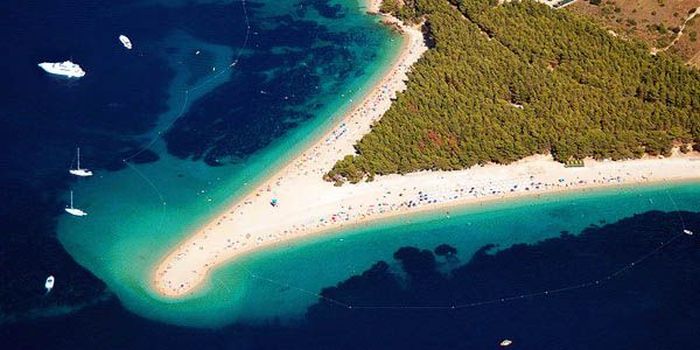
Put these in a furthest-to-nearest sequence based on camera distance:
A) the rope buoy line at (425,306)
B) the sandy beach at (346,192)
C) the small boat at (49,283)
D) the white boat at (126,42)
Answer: the white boat at (126,42)
the sandy beach at (346,192)
the rope buoy line at (425,306)
the small boat at (49,283)

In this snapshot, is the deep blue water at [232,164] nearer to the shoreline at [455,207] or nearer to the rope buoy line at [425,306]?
the rope buoy line at [425,306]

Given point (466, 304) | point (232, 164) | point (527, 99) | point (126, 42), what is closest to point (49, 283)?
point (232, 164)

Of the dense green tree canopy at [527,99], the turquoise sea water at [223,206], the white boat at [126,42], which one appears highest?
the white boat at [126,42]

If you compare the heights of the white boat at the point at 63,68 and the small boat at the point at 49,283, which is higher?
the white boat at the point at 63,68

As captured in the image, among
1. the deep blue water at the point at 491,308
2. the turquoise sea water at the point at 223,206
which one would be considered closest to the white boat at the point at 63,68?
the turquoise sea water at the point at 223,206

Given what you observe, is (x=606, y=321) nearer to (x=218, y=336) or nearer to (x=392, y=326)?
(x=392, y=326)

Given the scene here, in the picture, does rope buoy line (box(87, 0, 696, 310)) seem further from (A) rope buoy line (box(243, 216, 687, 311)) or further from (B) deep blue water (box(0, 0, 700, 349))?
(B) deep blue water (box(0, 0, 700, 349))

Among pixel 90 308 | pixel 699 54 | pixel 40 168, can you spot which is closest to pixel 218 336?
pixel 90 308

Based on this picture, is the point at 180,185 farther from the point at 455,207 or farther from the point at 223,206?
the point at 455,207

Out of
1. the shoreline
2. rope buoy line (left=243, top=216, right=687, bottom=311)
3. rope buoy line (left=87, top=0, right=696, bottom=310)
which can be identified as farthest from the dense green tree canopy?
rope buoy line (left=243, top=216, right=687, bottom=311)
